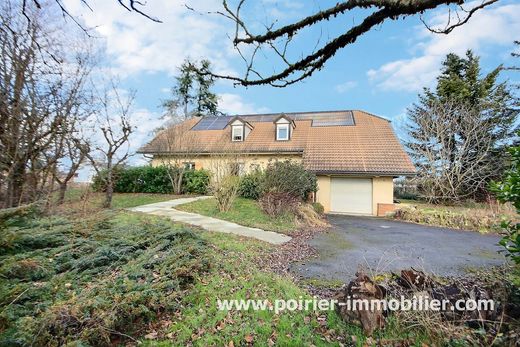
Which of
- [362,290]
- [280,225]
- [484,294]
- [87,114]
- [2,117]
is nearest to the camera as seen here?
[484,294]

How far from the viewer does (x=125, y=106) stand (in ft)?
38.3

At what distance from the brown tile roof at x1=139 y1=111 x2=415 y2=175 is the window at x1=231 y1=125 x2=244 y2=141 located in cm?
43

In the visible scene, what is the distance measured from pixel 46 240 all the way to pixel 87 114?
18.1ft

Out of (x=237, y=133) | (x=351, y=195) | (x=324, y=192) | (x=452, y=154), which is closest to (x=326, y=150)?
(x=324, y=192)

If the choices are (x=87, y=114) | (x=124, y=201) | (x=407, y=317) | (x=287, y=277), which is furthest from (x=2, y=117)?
(x=124, y=201)

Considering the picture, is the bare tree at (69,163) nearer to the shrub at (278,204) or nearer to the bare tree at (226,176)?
the bare tree at (226,176)

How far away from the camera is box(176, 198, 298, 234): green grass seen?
945 cm

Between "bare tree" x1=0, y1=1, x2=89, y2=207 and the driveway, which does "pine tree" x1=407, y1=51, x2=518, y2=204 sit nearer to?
the driveway

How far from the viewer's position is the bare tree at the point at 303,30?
1557mm

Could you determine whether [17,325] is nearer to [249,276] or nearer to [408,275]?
[249,276]

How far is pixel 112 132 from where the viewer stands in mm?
11125

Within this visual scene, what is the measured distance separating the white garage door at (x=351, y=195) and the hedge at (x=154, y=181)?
8235 mm

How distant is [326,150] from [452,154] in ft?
33.9

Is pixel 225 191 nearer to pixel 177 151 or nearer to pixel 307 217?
pixel 307 217
